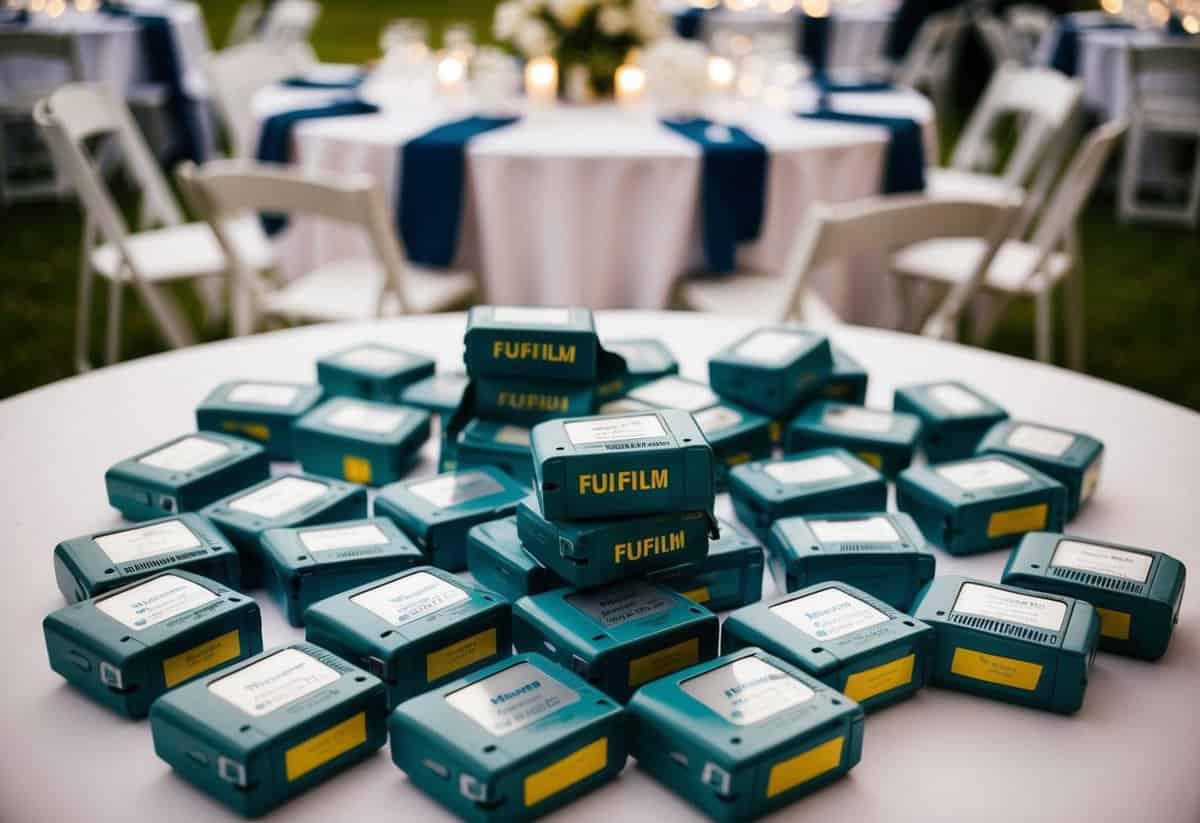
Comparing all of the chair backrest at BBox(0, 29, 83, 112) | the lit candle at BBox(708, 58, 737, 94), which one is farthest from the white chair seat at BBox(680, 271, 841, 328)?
the chair backrest at BBox(0, 29, 83, 112)

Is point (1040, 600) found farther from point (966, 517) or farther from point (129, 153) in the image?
point (129, 153)

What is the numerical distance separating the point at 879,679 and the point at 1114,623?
0.24 metres

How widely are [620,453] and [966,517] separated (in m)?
0.41

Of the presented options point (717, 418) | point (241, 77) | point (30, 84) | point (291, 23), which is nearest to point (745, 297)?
point (717, 418)

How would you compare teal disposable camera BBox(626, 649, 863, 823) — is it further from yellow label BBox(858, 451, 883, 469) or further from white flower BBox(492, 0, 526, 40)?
white flower BBox(492, 0, 526, 40)

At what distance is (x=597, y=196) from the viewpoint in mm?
3084

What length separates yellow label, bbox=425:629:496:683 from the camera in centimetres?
94

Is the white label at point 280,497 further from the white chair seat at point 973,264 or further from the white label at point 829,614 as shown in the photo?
the white chair seat at point 973,264

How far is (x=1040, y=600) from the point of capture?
1.01m

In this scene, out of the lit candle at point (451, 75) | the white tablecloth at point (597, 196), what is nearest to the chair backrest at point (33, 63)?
the lit candle at point (451, 75)

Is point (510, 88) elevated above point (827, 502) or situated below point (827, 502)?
above

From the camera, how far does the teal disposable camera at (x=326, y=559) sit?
1.04 m

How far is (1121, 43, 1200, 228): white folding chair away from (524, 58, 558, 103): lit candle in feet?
9.36

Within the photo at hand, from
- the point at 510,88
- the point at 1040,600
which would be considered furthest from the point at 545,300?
the point at 1040,600
